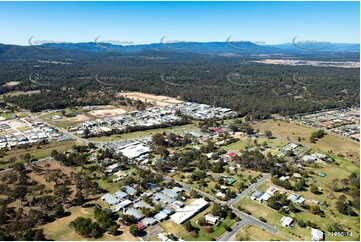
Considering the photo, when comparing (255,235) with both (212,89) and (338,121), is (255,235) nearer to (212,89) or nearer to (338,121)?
(338,121)

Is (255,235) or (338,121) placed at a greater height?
(338,121)

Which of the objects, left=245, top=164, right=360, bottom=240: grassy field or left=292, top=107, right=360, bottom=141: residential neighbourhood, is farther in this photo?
left=292, top=107, right=360, bottom=141: residential neighbourhood

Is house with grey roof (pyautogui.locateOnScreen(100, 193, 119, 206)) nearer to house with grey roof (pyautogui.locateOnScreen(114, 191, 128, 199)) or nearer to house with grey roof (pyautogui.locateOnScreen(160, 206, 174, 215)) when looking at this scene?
house with grey roof (pyautogui.locateOnScreen(114, 191, 128, 199))

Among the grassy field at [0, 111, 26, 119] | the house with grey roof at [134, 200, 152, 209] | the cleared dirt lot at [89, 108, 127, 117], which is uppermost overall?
the grassy field at [0, 111, 26, 119]
